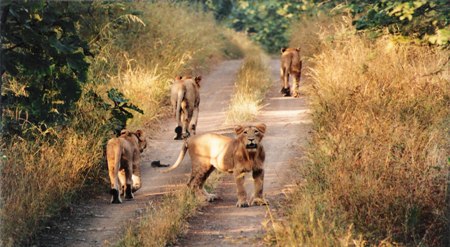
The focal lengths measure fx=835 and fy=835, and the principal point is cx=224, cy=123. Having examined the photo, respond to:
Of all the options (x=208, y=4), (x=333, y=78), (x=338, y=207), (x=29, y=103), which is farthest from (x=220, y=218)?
(x=208, y=4)

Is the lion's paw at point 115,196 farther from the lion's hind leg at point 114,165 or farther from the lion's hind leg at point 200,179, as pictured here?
the lion's hind leg at point 200,179

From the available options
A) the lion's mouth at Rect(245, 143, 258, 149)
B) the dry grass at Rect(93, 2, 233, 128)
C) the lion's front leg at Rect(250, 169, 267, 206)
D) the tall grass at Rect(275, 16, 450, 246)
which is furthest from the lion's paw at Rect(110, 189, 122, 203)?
the dry grass at Rect(93, 2, 233, 128)

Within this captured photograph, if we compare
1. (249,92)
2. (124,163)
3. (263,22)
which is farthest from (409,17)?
(263,22)

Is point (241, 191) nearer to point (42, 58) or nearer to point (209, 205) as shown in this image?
point (209, 205)

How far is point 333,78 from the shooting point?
41.7 feet

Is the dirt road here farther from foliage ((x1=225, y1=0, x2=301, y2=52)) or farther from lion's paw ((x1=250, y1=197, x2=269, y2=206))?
foliage ((x1=225, y1=0, x2=301, y2=52))

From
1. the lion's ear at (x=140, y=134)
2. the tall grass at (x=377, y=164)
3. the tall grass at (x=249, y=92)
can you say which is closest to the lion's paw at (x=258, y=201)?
the tall grass at (x=377, y=164)

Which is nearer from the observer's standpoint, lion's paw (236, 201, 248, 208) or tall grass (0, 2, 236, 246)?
tall grass (0, 2, 236, 246)

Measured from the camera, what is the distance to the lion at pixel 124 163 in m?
9.12

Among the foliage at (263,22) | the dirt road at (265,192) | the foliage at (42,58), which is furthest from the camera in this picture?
the foliage at (263,22)

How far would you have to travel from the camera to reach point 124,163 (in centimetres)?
932

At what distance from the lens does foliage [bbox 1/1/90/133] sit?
8.17m

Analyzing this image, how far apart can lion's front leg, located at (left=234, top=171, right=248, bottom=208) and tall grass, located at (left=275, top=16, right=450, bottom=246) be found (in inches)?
25.6

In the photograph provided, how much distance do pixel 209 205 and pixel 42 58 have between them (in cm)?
236
